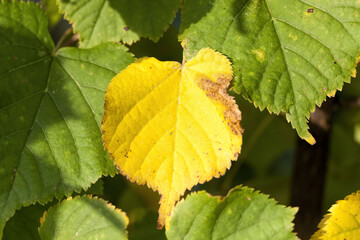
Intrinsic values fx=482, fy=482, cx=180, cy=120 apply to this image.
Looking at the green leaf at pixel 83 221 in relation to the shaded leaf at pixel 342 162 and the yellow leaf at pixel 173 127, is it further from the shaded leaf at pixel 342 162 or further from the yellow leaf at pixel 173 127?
the shaded leaf at pixel 342 162

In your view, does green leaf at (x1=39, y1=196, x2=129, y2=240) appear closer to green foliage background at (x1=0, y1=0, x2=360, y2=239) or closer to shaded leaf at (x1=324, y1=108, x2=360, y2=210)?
green foliage background at (x1=0, y1=0, x2=360, y2=239)

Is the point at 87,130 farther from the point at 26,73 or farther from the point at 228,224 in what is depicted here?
the point at 228,224

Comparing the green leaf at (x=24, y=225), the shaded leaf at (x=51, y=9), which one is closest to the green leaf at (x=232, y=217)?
the green leaf at (x=24, y=225)

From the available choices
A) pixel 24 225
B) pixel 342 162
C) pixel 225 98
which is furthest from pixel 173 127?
pixel 342 162

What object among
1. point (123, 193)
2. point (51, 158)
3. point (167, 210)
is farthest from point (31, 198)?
point (123, 193)

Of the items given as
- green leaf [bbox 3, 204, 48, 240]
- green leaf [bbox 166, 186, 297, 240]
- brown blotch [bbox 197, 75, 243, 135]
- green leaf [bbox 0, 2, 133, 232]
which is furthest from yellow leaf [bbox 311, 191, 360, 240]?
green leaf [bbox 3, 204, 48, 240]
